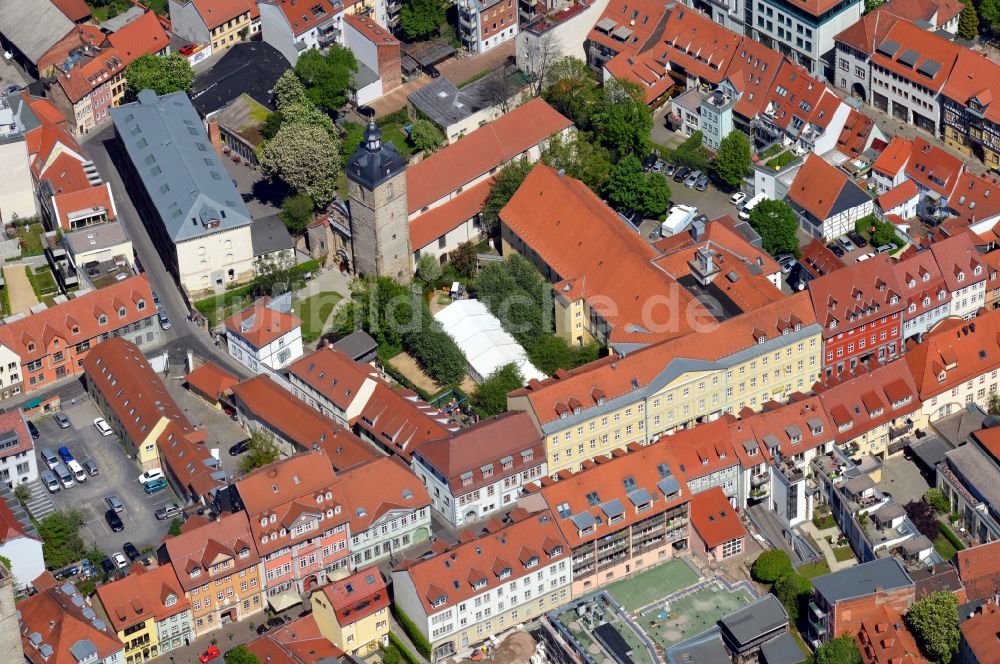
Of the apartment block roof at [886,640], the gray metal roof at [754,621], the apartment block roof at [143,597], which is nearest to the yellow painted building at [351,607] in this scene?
the apartment block roof at [143,597]

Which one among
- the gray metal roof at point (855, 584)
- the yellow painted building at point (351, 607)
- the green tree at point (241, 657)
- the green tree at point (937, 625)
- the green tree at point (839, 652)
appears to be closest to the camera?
the green tree at point (241, 657)

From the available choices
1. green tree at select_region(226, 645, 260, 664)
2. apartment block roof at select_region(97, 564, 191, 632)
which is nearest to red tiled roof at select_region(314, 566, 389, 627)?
green tree at select_region(226, 645, 260, 664)

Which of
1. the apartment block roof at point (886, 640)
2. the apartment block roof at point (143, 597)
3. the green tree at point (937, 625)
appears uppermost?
the apartment block roof at point (143, 597)

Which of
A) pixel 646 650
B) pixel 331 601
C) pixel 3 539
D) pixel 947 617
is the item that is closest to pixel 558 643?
pixel 646 650

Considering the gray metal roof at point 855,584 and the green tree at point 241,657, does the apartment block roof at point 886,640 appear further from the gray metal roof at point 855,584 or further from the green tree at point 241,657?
the green tree at point 241,657

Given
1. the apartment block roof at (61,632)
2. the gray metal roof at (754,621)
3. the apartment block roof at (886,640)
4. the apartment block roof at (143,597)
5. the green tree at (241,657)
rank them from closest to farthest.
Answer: the apartment block roof at (61,632)
the green tree at (241,657)
the apartment block roof at (886,640)
the apartment block roof at (143,597)
the gray metal roof at (754,621)

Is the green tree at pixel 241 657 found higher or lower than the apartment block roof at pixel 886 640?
higher

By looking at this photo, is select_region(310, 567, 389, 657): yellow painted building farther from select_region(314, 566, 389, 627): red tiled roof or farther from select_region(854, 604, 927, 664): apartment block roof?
select_region(854, 604, 927, 664): apartment block roof

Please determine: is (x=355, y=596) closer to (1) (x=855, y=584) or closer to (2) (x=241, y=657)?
(2) (x=241, y=657)
